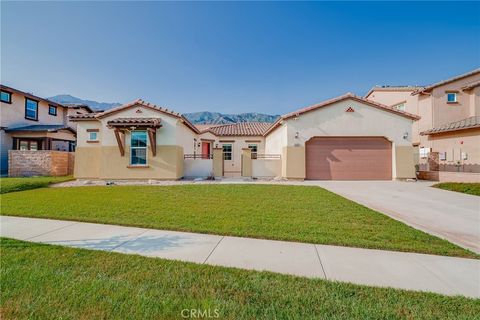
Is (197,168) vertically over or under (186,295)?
over

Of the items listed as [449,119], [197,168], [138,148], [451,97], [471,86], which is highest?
[471,86]

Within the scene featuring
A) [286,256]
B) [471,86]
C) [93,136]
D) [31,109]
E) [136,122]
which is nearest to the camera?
[286,256]

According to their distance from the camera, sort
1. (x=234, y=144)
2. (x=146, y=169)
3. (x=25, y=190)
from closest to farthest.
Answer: (x=25, y=190)
(x=146, y=169)
(x=234, y=144)

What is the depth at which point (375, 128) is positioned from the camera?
45.5ft

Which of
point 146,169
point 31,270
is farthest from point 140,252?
point 146,169

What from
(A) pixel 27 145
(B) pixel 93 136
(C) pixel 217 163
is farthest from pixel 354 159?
(A) pixel 27 145

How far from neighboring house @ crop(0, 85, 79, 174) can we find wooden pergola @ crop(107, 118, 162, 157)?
1112cm

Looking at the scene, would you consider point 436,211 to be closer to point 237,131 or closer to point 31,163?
point 237,131

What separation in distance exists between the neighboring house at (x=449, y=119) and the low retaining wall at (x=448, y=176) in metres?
0.64

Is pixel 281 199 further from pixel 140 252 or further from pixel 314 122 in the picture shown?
pixel 314 122

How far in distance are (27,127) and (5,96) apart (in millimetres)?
2938

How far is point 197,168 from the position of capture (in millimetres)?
15375

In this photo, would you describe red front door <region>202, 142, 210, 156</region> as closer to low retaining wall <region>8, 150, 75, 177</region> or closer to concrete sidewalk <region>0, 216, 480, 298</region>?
low retaining wall <region>8, 150, 75, 177</region>

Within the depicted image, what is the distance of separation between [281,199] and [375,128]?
32.9 feet
